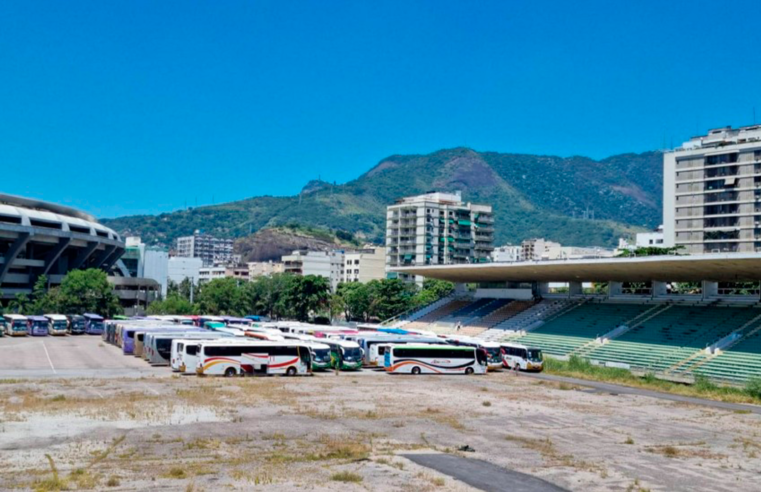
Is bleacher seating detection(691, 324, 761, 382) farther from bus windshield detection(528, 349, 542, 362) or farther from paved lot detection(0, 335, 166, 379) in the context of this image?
paved lot detection(0, 335, 166, 379)

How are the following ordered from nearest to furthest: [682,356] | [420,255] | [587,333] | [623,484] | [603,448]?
[623,484]
[603,448]
[682,356]
[587,333]
[420,255]

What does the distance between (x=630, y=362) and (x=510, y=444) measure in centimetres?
3070

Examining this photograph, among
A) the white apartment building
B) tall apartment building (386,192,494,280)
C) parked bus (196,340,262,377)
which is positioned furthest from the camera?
the white apartment building

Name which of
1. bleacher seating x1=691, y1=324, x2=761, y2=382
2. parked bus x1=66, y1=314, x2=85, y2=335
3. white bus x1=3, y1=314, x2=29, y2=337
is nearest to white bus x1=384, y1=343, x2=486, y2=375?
bleacher seating x1=691, y1=324, x2=761, y2=382

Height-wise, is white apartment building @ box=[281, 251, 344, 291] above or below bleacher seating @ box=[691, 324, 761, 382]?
above

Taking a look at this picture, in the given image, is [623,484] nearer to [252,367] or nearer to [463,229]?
[252,367]

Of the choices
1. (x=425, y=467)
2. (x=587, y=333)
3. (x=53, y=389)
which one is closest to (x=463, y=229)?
(x=587, y=333)

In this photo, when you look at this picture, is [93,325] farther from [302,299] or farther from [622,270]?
[622,270]

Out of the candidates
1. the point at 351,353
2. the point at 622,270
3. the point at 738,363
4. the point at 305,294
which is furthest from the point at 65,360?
the point at 305,294

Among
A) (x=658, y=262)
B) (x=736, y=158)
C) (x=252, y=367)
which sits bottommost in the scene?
(x=252, y=367)

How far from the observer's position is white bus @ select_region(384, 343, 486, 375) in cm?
5172

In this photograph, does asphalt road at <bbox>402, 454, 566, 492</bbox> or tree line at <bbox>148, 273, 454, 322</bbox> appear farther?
tree line at <bbox>148, 273, 454, 322</bbox>

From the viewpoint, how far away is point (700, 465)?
23250 mm

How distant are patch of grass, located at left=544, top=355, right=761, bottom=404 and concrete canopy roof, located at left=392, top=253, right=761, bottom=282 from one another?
8433mm
